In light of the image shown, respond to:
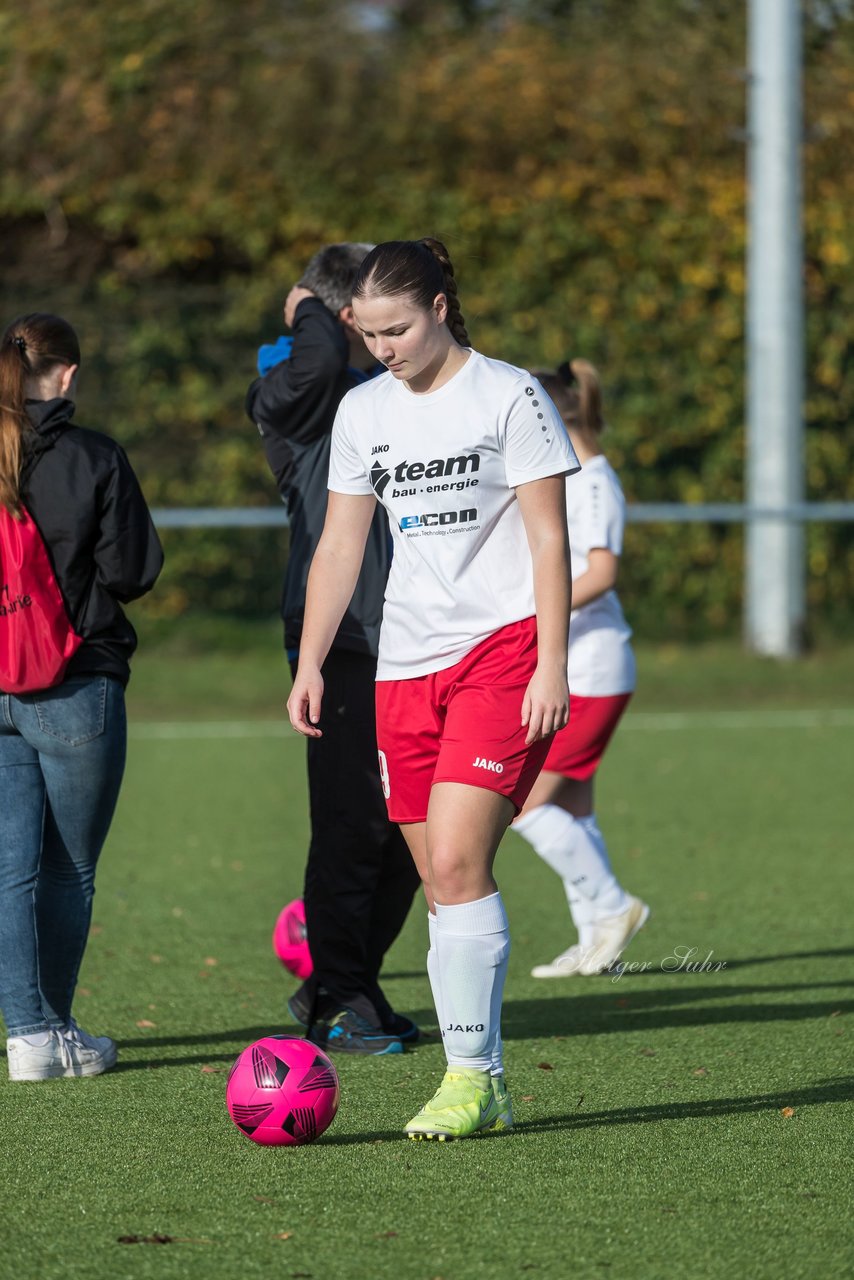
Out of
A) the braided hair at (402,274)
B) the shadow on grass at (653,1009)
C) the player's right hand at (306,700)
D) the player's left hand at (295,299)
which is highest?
the braided hair at (402,274)

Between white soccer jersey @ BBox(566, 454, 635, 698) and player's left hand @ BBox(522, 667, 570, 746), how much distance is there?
219 cm

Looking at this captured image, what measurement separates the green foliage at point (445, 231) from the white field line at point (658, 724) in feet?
7.79

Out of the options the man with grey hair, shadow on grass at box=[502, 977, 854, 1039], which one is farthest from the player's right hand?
shadow on grass at box=[502, 977, 854, 1039]

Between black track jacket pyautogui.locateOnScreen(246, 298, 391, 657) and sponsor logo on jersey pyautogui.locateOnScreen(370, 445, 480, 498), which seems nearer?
sponsor logo on jersey pyautogui.locateOnScreen(370, 445, 480, 498)

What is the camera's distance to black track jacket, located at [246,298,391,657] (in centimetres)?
473

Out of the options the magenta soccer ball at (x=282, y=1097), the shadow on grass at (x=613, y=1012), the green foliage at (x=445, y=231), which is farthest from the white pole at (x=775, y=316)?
the magenta soccer ball at (x=282, y=1097)

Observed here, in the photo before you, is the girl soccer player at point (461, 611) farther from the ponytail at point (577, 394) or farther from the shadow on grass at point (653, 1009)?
the ponytail at point (577, 394)

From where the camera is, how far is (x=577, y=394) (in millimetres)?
6020

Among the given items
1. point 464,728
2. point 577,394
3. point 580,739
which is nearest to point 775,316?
point 577,394

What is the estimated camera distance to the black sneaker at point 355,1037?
4797mm

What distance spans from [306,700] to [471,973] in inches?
28.0

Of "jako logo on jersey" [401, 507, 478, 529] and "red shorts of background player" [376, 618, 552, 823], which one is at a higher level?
"jako logo on jersey" [401, 507, 478, 529]

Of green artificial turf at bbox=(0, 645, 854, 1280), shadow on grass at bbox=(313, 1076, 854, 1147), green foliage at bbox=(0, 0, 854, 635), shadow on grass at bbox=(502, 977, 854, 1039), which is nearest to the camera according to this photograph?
green artificial turf at bbox=(0, 645, 854, 1280)

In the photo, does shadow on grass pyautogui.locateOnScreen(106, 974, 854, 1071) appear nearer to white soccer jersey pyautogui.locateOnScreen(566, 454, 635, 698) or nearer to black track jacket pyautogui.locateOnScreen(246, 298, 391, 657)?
white soccer jersey pyautogui.locateOnScreen(566, 454, 635, 698)
